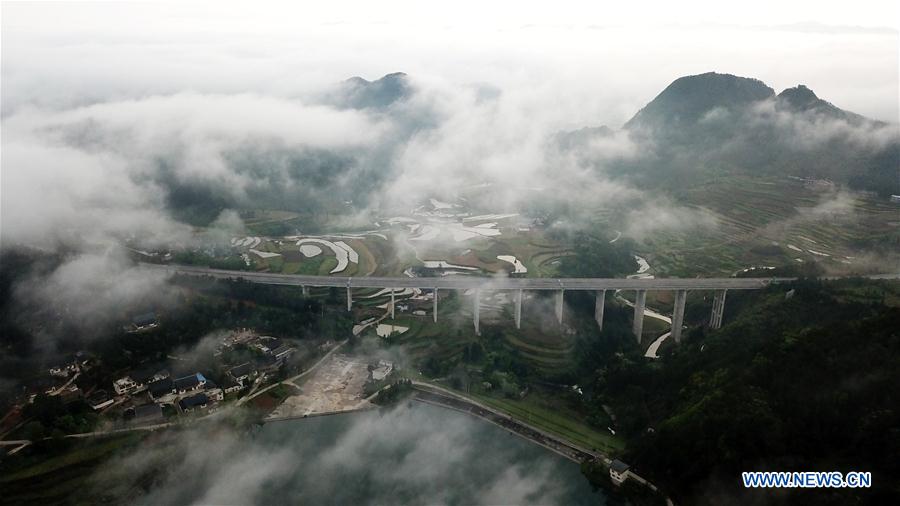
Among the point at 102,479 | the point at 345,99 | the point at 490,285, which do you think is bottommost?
the point at 102,479

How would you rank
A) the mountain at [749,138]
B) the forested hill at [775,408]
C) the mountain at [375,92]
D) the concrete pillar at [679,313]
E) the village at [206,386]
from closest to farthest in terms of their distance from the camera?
the forested hill at [775,408] < the village at [206,386] < the concrete pillar at [679,313] < the mountain at [749,138] < the mountain at [375,92]

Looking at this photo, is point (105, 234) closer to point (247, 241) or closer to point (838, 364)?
point (247, 241)

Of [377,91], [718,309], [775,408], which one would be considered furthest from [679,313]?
[377,91]

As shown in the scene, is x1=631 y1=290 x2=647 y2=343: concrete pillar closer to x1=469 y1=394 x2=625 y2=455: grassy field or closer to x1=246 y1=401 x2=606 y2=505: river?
x1=469 y1=394 x2=625 y2=455: grassy field

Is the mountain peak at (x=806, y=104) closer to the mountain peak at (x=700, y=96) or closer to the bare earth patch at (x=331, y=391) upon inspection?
the mountain peak at (x=700, y=96)

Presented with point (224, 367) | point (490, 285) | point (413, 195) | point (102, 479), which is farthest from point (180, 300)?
point (413, 195)

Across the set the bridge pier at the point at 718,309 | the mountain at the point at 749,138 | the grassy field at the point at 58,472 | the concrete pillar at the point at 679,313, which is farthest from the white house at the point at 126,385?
the mountain at the point at 749,138
